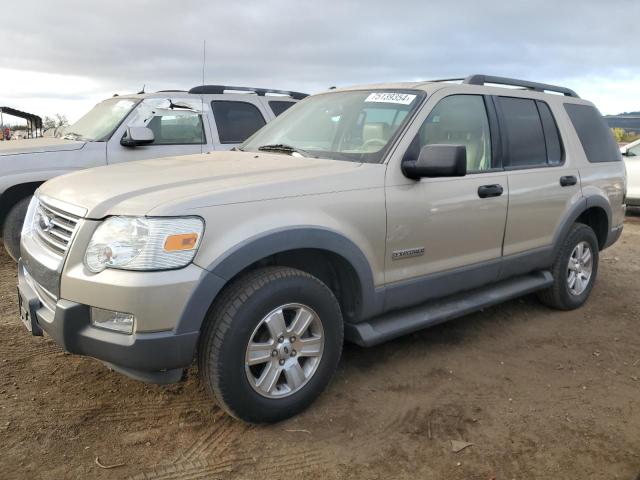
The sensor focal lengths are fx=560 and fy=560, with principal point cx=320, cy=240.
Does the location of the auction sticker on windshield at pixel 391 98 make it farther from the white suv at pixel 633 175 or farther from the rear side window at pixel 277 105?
the white suv at pixel 633 175

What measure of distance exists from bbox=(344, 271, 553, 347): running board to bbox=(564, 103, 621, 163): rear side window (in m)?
1.26

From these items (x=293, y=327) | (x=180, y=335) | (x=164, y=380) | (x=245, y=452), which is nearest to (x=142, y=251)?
(x=180, y=335)

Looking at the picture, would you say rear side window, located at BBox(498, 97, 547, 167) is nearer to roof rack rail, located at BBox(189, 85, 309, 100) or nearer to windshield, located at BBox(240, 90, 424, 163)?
windshield, located at BBox(240, 90, 424, 163)

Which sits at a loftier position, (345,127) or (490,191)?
(345,127)

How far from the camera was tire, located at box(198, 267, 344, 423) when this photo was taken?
267cm

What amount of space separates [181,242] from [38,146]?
4118mm

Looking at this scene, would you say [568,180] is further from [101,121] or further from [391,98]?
[101,121]

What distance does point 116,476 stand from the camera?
2533 millimetres

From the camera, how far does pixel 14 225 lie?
5.60 metres

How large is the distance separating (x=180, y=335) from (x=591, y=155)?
4009 millimetres

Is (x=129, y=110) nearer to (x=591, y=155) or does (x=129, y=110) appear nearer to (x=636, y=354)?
(x=591, y=155)

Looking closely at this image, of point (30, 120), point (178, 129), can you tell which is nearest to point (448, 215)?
point (178, 129)

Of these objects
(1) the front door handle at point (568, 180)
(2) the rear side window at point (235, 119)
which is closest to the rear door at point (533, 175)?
(1) the front door handle at point (568, 180)

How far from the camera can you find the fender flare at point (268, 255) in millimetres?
2541
